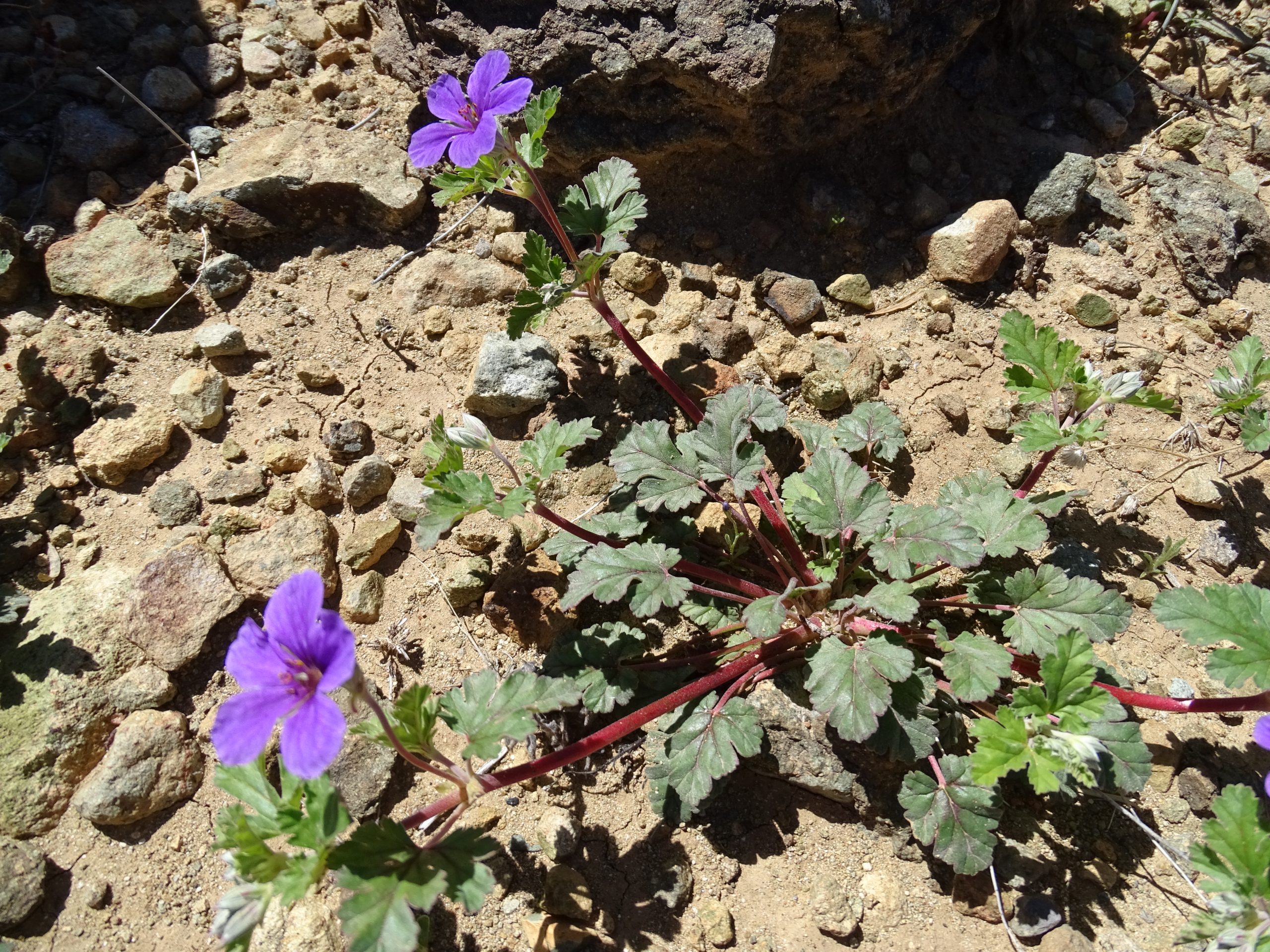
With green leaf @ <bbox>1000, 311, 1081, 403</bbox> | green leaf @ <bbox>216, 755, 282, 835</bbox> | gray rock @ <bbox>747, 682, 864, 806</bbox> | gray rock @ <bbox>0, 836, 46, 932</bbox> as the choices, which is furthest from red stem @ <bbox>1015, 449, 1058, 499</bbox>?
gray rock @ <bbox>0, 836, 46, 932</bbox>

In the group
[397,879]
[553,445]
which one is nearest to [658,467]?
[553,445]

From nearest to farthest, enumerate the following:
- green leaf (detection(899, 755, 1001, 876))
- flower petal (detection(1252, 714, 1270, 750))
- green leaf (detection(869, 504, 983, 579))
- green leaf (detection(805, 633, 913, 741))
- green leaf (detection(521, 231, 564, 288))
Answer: flower petal (detection(1252, 714, 1270, 750)) < green leaf (detection(805, 633, 913, 741)) < green leaf (detection(899, 755, 1001, 876)) < green leaf (detection(869, 504, 983, 579)) < green leaf (detection(521, 231, 564, 288))

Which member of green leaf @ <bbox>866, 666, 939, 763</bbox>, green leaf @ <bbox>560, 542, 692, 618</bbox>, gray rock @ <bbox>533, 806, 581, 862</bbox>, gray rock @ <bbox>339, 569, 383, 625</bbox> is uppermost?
green leaf @ <bbox>560, 542, 692, 618</bbox>

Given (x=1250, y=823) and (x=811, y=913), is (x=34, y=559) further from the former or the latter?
(x=1250, y=823)

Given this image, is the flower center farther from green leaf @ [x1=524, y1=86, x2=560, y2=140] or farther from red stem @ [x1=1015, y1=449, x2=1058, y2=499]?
red stem @ [x1=1015, y1=449, x2=1058, y2=499]

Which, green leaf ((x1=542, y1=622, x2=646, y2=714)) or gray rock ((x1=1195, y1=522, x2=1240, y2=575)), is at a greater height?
gray rock ((x1=1195, y1=522, x2=1240, y2=575))

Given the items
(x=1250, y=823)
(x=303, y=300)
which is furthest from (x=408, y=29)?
(x=1250, y=823)

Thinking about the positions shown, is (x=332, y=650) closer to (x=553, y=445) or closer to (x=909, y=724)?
(x=553, y=445)
